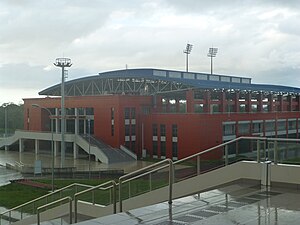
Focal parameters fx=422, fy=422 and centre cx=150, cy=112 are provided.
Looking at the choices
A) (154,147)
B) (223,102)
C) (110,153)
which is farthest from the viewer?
(223,102)

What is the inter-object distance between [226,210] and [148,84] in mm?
51010

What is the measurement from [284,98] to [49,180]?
1641 inches

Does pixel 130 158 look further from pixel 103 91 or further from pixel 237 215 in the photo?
pixel 237 215

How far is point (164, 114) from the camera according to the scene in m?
50.7

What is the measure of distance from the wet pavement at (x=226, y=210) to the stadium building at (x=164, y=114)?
3892 centimetres

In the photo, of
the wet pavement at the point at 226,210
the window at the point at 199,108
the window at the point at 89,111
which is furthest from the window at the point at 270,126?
the wet pavement at the point at 226,210

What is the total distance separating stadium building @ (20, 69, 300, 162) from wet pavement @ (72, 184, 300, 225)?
38.9m

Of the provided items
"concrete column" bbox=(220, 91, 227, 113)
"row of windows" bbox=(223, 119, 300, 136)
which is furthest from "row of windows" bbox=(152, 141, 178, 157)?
"concrete column" bbox=(220, 91, 227, 113)

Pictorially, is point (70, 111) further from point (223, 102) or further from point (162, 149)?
point (223, 102)

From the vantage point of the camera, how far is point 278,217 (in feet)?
22.0

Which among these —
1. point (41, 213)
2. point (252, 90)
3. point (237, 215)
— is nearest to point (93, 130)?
point (252, 90)

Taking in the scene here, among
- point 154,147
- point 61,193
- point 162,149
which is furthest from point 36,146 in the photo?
point 61,193

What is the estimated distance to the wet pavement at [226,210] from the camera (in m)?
6.51

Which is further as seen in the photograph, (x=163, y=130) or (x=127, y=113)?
(x=127, y=113)
